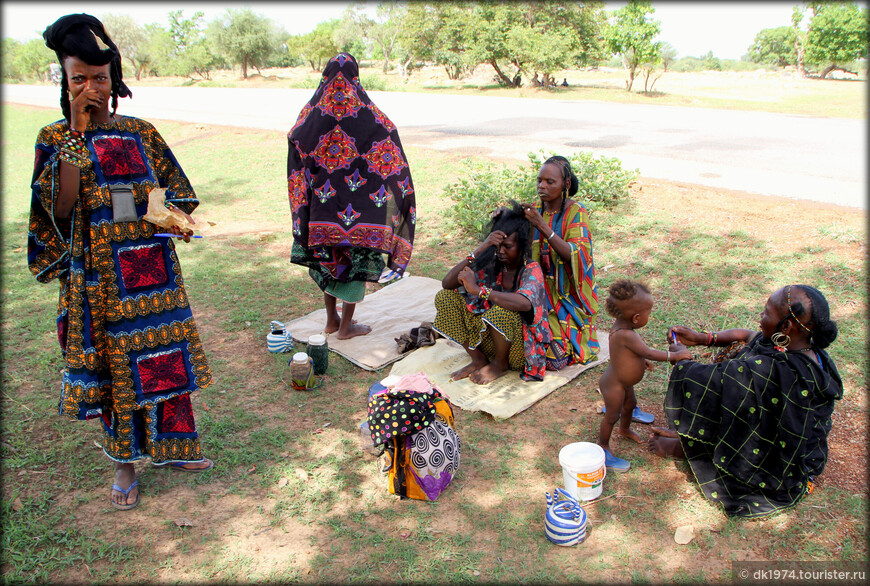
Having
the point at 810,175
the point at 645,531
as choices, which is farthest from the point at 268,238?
the point at 810,175

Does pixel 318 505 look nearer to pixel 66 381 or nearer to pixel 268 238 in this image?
pixel 66 381

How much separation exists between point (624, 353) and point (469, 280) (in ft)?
3.84

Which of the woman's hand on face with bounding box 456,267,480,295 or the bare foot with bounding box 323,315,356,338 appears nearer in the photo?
the woman's hand on face with bounding box 456,267,480,295

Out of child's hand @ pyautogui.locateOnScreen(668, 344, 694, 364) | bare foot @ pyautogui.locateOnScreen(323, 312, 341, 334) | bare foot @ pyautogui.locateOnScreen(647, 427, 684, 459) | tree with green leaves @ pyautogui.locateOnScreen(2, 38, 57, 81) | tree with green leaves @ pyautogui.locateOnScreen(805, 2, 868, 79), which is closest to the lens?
child's hand @ pyautogui.locateOnScreen(668, 344, 694, 364)

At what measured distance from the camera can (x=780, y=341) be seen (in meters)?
2.82

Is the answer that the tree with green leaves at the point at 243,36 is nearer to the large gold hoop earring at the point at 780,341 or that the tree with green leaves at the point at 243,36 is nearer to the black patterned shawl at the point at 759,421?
the black patterned shawl at the point at 759,421

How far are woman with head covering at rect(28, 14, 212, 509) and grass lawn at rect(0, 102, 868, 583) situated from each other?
0.39 metres

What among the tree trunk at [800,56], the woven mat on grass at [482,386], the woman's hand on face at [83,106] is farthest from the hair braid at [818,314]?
the tree trunk at [800,56]

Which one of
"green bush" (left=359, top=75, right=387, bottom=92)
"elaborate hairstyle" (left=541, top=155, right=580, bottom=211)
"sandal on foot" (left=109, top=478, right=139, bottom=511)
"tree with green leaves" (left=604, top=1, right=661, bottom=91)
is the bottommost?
"sandal on foot" (left=109, top=478, right=139, bottom=511)

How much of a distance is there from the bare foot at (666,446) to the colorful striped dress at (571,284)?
3.34ft

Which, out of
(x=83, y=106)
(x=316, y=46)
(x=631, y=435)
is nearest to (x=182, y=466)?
(x=83, y=106)

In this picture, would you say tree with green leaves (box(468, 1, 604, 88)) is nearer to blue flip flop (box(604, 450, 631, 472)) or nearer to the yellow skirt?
the yellow skirt

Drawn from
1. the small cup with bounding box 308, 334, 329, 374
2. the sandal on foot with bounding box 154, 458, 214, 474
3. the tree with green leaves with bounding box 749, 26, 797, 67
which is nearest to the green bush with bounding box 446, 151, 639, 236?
the small cup with bounding box 308, 334, 329, 374

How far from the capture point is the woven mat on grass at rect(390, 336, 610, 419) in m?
3.88
